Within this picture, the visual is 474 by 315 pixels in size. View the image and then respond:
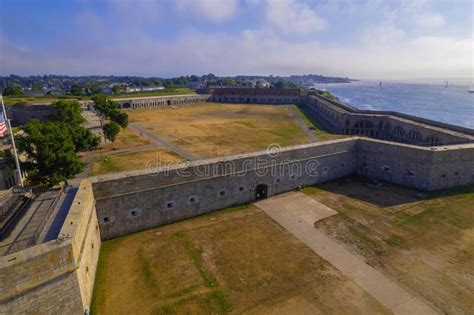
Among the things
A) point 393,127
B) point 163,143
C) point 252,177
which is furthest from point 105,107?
point 393,127

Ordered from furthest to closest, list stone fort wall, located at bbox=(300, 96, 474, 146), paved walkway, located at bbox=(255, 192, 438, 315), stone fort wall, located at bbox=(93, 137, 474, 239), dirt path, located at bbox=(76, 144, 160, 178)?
stone fort wall, located at bbox=(300, 96, 474, 146)
dirt path, located at bbox=(76, 144, 160, 178)
stone fort wall, located at bbox=(93, 137, 474, 239)
paved walkway, located at bbox=(255, 192, 438, 315)

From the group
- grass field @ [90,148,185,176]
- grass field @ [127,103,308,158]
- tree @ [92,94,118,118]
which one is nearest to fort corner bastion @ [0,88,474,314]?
grass field @ [90,148,185,176]

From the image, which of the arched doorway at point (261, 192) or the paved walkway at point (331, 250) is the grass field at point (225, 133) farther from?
the paved walkway at point (331, 250)

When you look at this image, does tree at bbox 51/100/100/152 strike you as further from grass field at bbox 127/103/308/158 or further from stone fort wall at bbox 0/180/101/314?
stone fort wall at bbox 0/180/101/314

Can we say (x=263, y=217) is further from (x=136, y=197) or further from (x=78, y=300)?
(x=78, y=300)

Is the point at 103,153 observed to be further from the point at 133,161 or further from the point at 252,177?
the point at 252,177

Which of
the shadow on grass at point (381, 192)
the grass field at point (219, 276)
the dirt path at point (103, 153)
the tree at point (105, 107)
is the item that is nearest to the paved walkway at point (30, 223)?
the grass field at point (219, 276)
